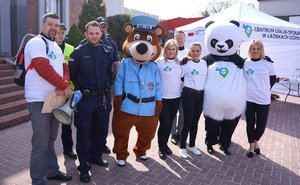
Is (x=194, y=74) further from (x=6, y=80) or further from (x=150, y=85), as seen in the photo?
(x=6, y=80)

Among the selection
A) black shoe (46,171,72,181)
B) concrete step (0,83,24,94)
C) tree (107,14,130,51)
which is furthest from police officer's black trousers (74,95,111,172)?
tree (107,14,130,51)

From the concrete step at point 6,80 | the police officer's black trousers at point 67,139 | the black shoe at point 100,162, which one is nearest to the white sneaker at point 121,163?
the black shoe at point 100,162

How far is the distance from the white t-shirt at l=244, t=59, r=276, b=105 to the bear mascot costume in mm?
1454

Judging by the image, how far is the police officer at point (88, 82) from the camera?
11.1 ft

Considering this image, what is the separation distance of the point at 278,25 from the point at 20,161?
758 centimetres

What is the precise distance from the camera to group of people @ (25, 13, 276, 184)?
2.92 metres

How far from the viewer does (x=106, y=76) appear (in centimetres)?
359

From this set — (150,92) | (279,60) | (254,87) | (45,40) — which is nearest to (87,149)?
(150,92)

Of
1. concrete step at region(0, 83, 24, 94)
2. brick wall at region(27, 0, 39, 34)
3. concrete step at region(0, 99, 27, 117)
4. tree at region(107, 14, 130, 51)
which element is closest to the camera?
concrete step at region(0, 99, 27, 117)

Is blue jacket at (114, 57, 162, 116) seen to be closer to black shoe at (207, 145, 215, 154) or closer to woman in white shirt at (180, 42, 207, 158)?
woman in white shirt at (180, 42, 207, 158)

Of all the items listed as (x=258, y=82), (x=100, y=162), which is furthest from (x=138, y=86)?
(x=258, y=82)

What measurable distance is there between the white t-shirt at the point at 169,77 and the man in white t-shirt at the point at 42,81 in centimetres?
149

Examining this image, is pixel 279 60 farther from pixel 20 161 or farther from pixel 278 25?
pixel 20 161

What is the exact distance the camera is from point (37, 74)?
9.43ft
